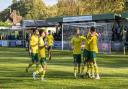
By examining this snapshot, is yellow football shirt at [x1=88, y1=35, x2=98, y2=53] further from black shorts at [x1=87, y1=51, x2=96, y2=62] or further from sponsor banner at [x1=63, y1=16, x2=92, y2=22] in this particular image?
sponsor banner at [x1=63, y1=16, x2=92, y2=22]

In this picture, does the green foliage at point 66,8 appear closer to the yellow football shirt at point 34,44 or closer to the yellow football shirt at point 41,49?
the yellow football shirt at point 34,44

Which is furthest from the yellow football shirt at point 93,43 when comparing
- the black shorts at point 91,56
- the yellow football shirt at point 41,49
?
the yellow football shirt at point 41,49

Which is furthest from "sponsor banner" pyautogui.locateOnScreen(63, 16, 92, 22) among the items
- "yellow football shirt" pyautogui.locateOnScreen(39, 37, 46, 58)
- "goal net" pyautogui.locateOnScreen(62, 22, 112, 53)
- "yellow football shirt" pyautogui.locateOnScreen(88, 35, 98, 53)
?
"yellow football shirt" pyautogui.locateOnScreen(39, 37, 46, 58)

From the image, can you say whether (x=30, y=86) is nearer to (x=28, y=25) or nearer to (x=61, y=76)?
(x=61, y=76)

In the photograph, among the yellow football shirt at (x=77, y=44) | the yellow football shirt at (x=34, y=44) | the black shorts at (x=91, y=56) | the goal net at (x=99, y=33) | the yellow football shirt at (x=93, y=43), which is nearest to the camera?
the black shorts at (x=91, y=56)

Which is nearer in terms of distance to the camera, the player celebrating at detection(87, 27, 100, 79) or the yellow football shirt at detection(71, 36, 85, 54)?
the player celebrating at detection(87, 27, 100, 79)

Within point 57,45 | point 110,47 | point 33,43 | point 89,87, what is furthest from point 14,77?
point 57,45

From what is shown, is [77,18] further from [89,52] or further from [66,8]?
[66,8]

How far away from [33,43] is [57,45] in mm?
39052

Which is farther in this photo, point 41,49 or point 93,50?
point 93,50

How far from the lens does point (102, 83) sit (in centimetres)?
1942

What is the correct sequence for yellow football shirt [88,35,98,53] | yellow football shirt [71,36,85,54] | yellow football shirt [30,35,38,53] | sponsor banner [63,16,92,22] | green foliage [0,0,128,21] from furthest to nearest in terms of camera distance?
1. green foliage [0,0,128,21]
2. sponsor banner [63,16,92,22]
3. yellow football shirt [30,35,38,53]
4. yellow football shirt [71,36,85,54]
5. yellow football shirt [88,35,98,53]

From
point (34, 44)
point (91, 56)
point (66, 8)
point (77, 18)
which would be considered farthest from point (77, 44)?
point (66, 8)

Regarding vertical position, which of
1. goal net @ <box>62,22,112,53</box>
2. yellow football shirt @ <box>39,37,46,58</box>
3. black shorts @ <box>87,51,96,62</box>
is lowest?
goal net @ <box>62,22,112,53</box>
